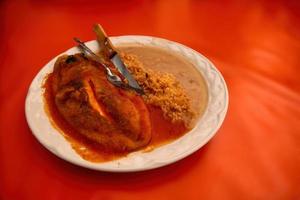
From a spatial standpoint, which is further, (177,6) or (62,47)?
(177,6)

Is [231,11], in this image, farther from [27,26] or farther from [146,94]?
[27,26]

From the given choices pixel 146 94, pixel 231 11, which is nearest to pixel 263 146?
pixel 146 94
